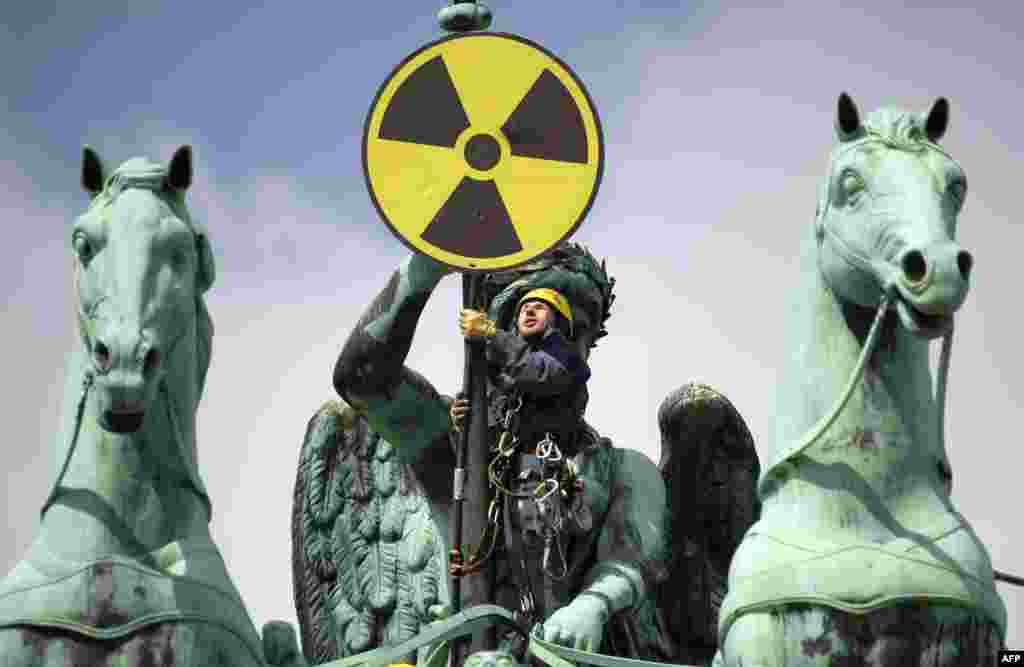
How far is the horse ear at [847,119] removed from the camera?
17.4 meters

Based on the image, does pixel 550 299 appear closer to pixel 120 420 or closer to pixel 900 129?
pixel 900 129

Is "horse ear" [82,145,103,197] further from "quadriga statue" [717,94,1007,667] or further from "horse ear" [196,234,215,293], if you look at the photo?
"quadriga statue" [717,94,1007,667]

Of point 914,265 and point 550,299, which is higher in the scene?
point 550,299

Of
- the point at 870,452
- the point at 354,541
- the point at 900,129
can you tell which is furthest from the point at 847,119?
the point at 354,541

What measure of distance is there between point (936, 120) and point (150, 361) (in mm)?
3251

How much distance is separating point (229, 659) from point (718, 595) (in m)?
3.72

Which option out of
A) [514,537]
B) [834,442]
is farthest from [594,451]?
[834,442]

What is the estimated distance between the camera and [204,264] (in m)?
17.4

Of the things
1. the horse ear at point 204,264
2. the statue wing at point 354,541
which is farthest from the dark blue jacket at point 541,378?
Answer: the horse ear at point 204,264

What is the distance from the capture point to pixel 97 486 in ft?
56.1

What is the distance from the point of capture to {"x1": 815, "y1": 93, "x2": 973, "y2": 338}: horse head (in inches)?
661

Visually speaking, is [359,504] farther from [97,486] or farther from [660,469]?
[97,486]

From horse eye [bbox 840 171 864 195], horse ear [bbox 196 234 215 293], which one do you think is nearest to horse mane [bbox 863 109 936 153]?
horse eye [bbox 840 171 864 195]

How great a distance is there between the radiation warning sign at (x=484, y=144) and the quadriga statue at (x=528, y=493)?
483 mm
